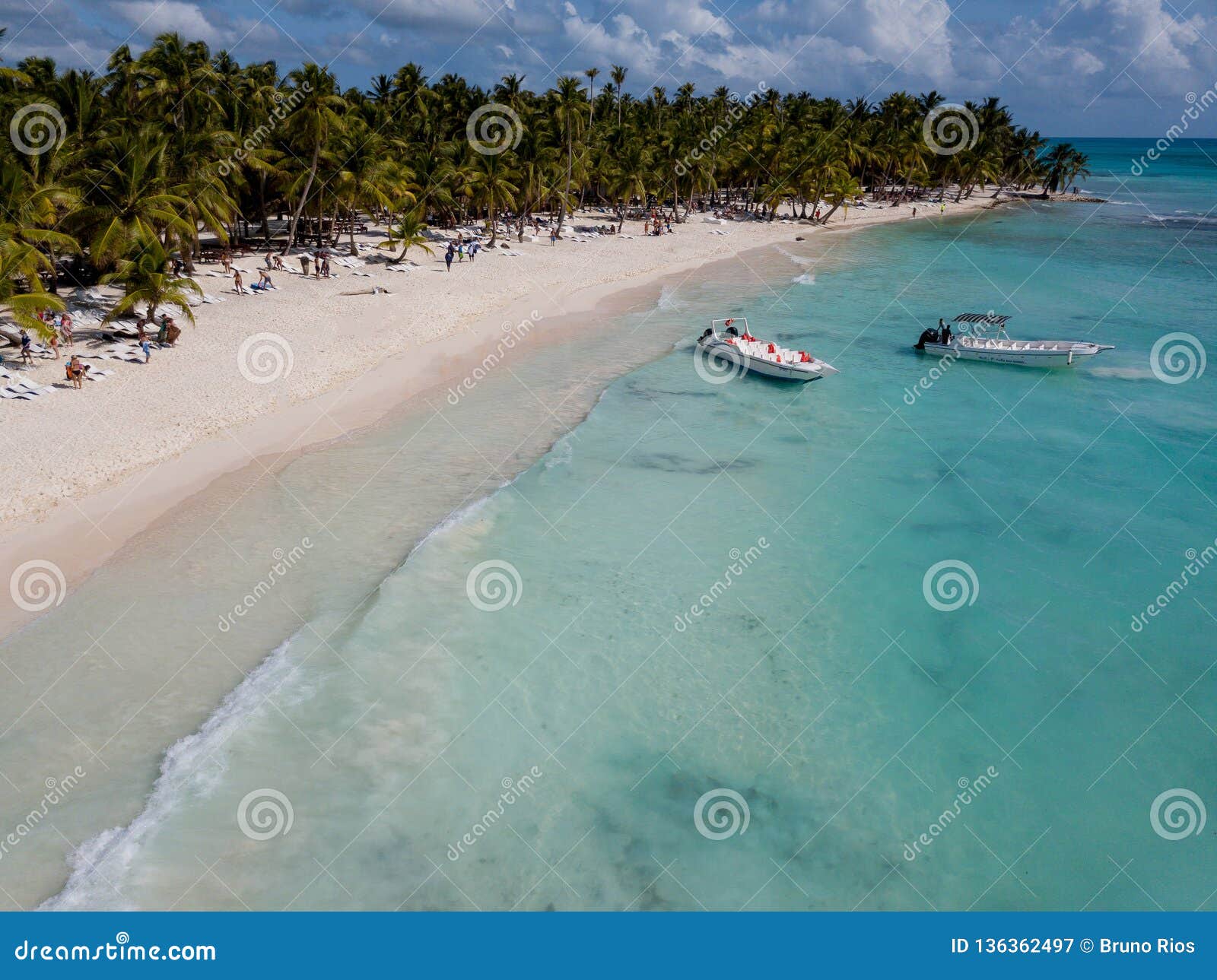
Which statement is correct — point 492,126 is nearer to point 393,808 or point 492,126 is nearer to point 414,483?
point 414,483

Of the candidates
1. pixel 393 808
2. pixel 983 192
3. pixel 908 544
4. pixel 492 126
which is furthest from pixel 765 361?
pixel 983 192

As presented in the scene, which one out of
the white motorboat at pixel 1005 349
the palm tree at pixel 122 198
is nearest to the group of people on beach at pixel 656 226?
the white motorboat at pixel 1005 349

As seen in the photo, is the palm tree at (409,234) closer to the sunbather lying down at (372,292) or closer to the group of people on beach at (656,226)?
the sunbather lying down at (372,292)

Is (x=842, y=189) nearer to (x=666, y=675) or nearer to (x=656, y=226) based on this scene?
(x=656, y=226)

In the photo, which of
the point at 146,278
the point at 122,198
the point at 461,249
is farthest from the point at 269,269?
the point at 146,278

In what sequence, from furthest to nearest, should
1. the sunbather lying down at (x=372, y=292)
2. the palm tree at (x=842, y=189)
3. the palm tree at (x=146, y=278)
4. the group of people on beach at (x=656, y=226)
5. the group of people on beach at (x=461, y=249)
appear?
the palm tree at (x=842, y=189) → the group of people on beach at (x=656, y=226) → the group of people on beach at (x=461, y=249) → the sunbather lying down at (x=372, y=292) → the palm tree at (x=146, y=278)
